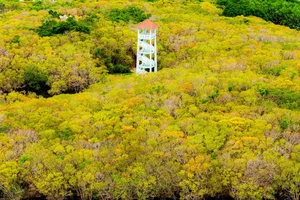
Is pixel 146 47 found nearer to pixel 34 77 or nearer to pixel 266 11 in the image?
pixel 34 77

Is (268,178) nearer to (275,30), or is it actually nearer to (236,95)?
(236,95)

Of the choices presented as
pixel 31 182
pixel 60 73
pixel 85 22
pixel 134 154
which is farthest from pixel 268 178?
pixel 85 22

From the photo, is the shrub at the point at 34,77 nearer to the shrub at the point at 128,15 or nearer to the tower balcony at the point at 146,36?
the tower balcony at the point at 146,36

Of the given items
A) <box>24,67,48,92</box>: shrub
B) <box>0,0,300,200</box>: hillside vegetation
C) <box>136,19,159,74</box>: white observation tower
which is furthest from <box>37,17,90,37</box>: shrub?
<box>136,19,159,74</box>: white observation tower

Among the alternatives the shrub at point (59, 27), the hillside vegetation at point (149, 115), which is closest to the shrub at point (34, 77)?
the hillside vegetation at point (149, 115)

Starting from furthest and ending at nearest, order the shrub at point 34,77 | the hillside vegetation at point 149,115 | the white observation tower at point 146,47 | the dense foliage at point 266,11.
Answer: the dense foliage at point 266,11 < the white observation tower at point 146,47 < the shrub at point 34,77 < the hillside vegetation at point 149,115
